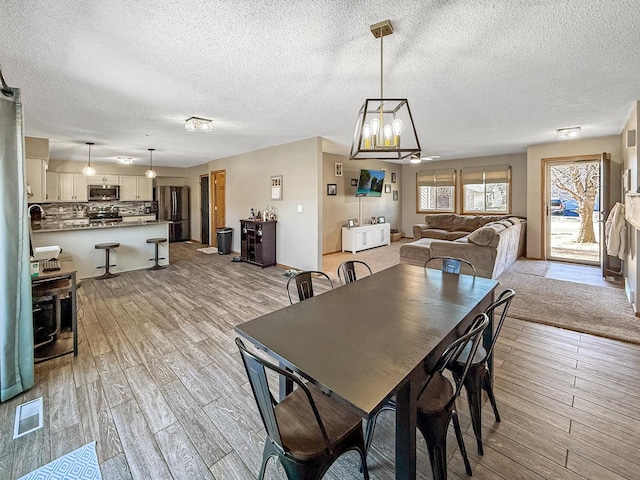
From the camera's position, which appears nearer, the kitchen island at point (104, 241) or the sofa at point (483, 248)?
the sofa at point (483, 248)

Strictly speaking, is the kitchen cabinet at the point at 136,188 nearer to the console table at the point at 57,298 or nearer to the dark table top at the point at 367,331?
the console table at the point at 57,298

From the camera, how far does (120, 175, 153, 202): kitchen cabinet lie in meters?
8.82

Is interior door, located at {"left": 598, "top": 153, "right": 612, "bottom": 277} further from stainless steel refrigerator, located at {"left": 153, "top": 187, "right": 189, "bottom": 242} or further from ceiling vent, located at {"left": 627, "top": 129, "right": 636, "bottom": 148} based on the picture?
stainless steel refrigerator, located at {"left": 153, "top": 187, "right": 189, "bottom": 242}

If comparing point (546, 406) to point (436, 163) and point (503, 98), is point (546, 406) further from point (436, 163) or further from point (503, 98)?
point (436, 163)

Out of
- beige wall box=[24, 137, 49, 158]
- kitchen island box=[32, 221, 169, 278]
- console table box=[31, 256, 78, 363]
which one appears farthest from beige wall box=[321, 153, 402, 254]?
beige wall box=[24, 137, 49, 158]

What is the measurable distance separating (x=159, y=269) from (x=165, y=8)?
528 cm

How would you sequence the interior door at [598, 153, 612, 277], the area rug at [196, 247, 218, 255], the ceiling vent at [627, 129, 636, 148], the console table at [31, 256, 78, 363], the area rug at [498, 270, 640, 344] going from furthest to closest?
1. the area rug at [196, 247, 218, 255]
2. the interior door at [598, 153, 612, 277]
3. the ceiling vent at [627, 129, 636, 148]
4. the area rug at [498, 270, 640, 344]
5. the console table at [31, 256, 78, 363]

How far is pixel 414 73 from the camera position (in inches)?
107

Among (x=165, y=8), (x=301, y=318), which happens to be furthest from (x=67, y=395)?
(x=165, y=8)

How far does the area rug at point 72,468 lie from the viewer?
156 centimetres

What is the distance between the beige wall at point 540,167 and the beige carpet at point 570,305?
0.99 m

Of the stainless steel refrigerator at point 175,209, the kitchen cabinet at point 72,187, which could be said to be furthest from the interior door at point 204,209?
the kitchen cabinet at point 72,187

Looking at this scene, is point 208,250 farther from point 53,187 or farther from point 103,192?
point 53,187

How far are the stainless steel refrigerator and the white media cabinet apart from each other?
17.9 ft
